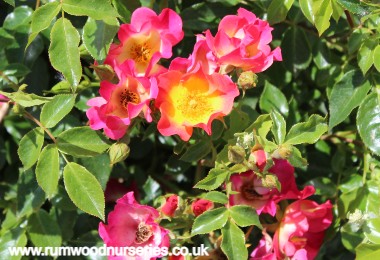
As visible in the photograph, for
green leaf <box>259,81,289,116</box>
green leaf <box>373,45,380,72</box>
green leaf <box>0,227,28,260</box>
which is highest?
green leaf <box>373,45,380,72</box>

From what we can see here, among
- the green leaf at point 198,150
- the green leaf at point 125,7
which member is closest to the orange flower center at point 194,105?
the green leaf at point 198,150

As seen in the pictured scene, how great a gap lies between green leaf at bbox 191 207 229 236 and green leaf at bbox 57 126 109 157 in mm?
231

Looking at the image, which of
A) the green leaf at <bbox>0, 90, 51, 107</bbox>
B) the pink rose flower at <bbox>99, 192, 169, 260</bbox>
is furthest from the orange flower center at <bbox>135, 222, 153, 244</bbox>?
the green leaf at <bbox>0, 90, 51, 107</bbox>

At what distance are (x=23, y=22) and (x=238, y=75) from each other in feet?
1.76

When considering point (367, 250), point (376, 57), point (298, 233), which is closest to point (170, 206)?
point (298, 233)

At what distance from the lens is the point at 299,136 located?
49.8 inches

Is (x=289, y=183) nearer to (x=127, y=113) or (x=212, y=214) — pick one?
(x=212, y=214)

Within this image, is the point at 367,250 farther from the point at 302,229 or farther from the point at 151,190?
the point at 151,190

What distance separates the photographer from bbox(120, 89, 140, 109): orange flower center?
1.22 m

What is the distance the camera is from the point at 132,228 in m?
1.32

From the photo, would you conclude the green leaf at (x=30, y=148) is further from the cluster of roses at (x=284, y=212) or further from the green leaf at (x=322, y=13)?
the green leaf at (x=322, y=13)

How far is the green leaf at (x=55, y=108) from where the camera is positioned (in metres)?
1.25

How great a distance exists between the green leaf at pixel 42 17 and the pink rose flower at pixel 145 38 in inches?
5.3

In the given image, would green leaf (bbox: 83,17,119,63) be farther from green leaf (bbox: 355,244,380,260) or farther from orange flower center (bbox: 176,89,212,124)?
green leaf (bbox: 355,244,380,260)
